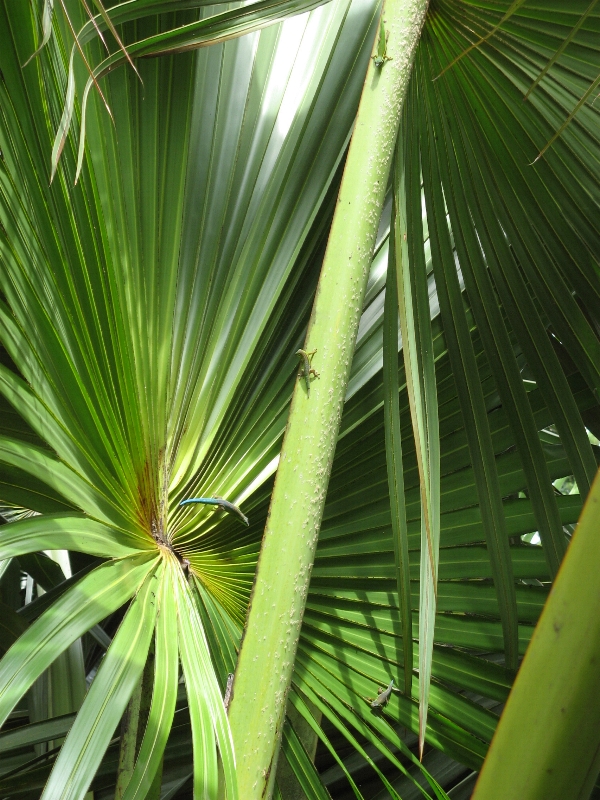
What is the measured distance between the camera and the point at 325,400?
1.69 ft

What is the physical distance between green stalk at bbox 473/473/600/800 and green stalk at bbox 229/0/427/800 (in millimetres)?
324

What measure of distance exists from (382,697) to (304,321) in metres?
0.43

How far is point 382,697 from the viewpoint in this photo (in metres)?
0.62

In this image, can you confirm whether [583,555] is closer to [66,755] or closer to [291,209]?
[66,755]

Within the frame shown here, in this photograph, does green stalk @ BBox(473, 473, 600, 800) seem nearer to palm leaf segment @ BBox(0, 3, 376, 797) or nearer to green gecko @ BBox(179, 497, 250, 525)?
palm leaf segment @ BBox(0, 3, 376, 797)

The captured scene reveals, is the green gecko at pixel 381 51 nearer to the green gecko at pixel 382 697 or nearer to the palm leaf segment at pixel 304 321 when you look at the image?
the palm leaf segment at pixel 304 321

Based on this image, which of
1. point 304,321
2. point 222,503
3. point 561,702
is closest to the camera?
point 561,702

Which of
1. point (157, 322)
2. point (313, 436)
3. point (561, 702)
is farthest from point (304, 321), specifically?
point (561, 702)

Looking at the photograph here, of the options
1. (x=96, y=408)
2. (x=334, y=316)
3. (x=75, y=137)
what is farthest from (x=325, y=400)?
(x=75, y=137)

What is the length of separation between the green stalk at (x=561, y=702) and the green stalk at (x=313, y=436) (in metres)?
0.32

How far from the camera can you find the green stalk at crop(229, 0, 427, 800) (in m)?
0.45

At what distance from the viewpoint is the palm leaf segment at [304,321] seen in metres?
0.59

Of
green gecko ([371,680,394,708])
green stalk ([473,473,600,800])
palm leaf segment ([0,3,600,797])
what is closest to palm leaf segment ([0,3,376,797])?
palm leaf segment ([0,3,600,797])

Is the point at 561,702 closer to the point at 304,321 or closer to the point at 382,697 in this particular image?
the point at 382,697
